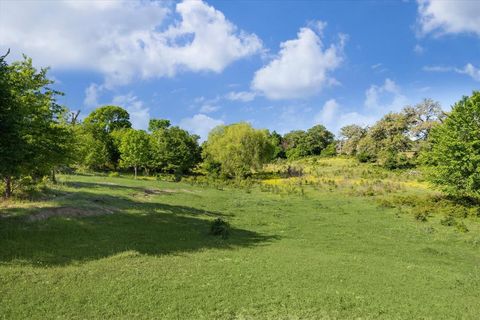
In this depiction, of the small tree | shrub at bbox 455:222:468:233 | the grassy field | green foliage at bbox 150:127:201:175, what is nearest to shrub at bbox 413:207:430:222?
the grassy field

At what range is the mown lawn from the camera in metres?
13.3

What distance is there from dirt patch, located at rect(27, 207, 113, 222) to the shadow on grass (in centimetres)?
9

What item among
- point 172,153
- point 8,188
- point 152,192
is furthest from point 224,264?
point 172,153

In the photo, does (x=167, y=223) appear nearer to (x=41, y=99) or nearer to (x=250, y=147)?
(x=41, y=99)

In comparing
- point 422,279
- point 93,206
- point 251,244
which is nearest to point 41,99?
point 93,206

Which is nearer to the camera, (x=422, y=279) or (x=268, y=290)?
(x=268, y=290)

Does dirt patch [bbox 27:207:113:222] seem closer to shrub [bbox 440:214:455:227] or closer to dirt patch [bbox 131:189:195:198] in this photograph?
dirt patch [bbox 131:189:195:198]

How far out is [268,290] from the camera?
1505 centimetres

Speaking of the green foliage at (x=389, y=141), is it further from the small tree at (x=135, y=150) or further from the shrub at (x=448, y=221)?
the small tree at (x=135, y=150)

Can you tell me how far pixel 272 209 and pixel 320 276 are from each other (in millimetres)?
21770

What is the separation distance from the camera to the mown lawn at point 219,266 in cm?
1331

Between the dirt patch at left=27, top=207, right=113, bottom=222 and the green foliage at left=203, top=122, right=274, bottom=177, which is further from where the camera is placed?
the green foliage at left=203, top=122, right=274, bottom=177

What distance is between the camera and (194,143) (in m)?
90.9

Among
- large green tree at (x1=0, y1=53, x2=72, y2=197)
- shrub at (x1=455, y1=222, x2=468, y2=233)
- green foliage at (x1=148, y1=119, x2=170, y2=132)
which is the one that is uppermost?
green foliage at (x1=148, y1=119, x2=170, y2=132)
